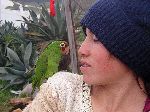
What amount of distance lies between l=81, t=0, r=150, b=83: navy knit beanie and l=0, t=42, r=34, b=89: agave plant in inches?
186

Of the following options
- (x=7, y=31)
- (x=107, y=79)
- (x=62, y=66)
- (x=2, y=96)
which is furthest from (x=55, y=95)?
(x=7, y=31)

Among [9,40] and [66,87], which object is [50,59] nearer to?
[66,87]

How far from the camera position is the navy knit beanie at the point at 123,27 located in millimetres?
1631

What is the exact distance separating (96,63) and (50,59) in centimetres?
251

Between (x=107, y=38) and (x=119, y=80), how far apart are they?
0.69ft

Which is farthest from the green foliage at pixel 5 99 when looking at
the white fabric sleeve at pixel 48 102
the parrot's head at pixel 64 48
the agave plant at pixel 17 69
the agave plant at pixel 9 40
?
the white fabric sleeve at pixel 48 102

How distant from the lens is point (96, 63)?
5.38 feet

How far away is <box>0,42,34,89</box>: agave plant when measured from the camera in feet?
21.0

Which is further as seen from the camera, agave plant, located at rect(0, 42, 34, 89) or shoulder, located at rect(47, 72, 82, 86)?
agave plant, located at rect(0, 42, 34, 89)

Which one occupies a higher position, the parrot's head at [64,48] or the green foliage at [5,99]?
the parrot's head at [64,48]

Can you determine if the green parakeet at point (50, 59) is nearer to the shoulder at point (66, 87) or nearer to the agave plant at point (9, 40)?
the shoulder at point (66, 87)

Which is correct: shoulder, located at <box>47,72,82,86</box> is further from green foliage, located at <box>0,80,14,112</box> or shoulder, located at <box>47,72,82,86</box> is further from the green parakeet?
green foliage, located at <box>0,80,14,112</box>

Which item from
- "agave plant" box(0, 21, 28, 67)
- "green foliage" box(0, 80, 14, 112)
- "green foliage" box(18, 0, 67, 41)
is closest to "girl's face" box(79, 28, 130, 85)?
"green foliage" box(0, 80, 14, 112)

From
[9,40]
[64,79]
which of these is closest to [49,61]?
[64,79]
